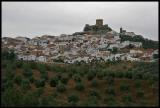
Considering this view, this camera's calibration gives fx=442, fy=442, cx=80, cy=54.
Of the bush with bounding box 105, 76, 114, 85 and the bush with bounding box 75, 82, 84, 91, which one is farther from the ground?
the bush with bounding box 105, 76, 114, 85

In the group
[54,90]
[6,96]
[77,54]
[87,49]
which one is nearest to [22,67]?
[54,90]

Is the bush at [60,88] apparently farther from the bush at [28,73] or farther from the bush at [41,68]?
the bush at [41,68]

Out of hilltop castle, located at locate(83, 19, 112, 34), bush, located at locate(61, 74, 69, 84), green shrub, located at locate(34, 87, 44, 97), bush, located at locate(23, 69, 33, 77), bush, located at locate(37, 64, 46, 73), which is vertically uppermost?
hilltop castle, located at locate(83, 19, 112, 34)

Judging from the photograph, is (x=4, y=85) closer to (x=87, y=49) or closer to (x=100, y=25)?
(x=87, y=49)

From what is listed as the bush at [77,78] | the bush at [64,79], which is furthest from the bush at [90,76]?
the bush at [64,79]

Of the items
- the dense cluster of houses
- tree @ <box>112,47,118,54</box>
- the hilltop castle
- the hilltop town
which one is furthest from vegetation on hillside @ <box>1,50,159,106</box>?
the hilltop castle

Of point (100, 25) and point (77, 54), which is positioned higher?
point (100, 25)

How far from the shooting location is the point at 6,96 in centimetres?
1770

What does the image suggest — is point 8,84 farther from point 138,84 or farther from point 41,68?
point 138,84

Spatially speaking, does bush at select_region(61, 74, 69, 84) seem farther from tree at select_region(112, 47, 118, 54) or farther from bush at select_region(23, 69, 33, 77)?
tree at select_region(112, 47, 118, 54)

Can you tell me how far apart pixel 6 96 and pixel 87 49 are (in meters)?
75.8

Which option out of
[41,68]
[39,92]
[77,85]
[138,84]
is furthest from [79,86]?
[41,68]

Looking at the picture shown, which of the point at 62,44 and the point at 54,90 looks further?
the point at 62,44

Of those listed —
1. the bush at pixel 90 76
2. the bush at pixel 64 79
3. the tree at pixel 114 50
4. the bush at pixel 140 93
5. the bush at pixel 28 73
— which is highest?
the tree at pixel 114 50
